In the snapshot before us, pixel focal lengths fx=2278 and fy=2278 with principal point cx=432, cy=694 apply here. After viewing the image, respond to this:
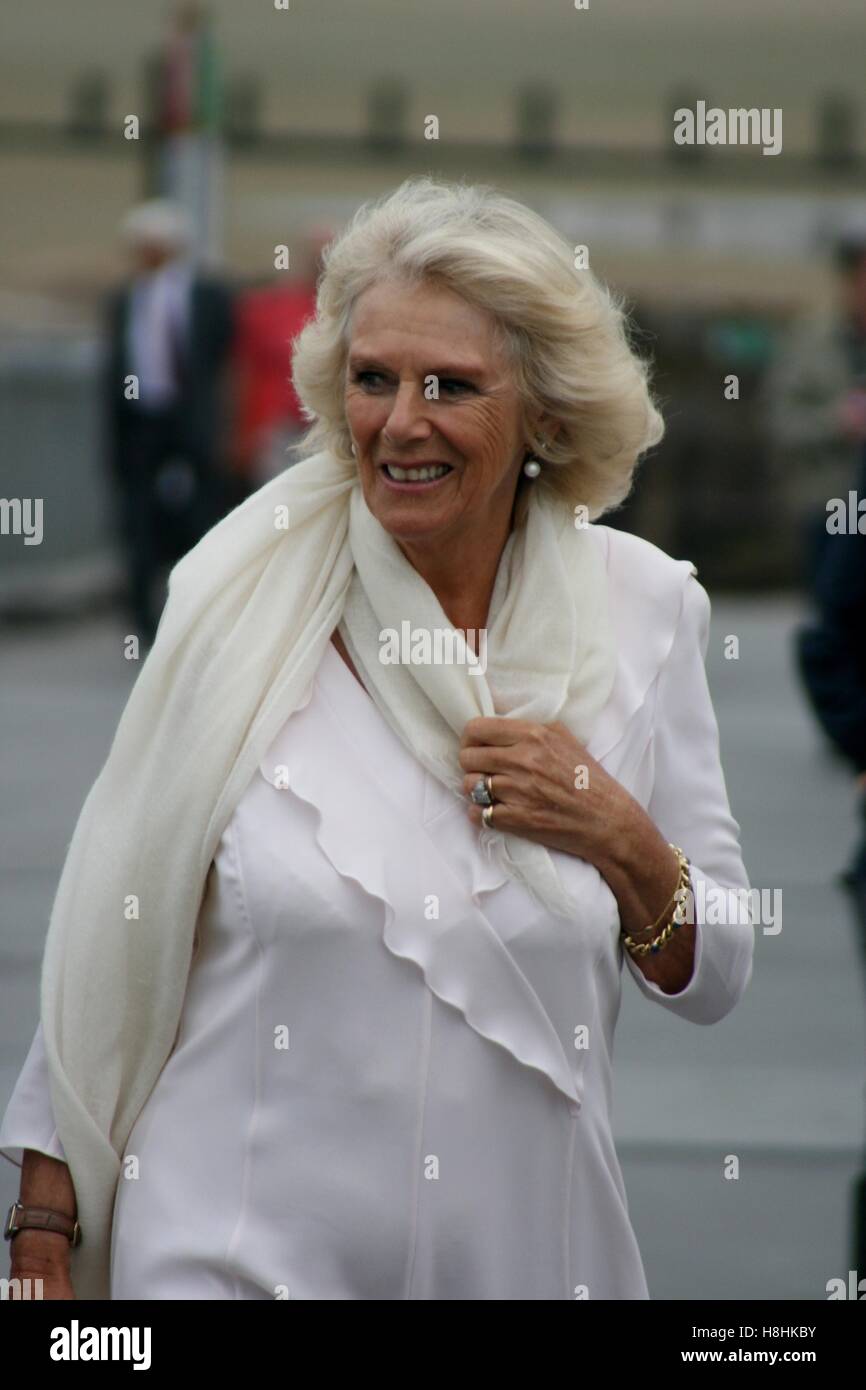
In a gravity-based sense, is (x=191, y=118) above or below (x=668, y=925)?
above

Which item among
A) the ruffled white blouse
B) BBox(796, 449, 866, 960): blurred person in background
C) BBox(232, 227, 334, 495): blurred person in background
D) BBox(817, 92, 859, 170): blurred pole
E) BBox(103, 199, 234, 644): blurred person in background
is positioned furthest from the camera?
BBox(817, 92, 859, 170): blurred pole

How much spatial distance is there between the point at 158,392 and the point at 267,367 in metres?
0.73

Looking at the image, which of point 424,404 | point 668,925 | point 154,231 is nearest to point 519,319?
point 424,404

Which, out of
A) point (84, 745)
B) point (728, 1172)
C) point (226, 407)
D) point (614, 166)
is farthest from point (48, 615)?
point (614, 166)

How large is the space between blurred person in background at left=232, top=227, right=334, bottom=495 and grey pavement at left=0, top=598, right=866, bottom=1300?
9.65ft

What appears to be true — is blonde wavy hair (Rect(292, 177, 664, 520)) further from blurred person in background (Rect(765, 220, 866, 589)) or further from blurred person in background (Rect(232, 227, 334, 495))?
blurred person in background (Rect(765, 220, 866, 589))

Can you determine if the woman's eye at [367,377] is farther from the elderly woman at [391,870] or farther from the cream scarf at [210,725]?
the cream scarf at [210,725]

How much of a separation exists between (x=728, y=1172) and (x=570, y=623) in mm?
2409

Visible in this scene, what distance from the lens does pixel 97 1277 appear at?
2.84 metres

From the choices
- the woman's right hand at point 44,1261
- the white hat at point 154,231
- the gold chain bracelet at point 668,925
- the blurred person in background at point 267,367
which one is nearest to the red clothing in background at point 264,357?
the blurred person in background at point 267,367

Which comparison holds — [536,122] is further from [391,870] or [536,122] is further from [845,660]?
[391,870]

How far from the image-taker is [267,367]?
1249 centimetres

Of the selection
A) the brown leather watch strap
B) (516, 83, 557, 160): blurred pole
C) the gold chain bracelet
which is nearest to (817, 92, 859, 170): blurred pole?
(516, 83, 557, 160): blurred pole

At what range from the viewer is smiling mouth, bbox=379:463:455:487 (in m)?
2.85
